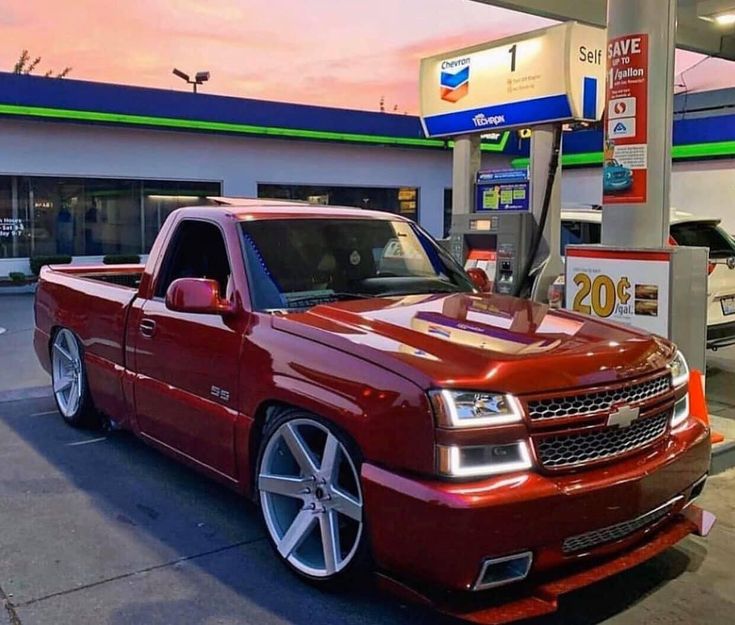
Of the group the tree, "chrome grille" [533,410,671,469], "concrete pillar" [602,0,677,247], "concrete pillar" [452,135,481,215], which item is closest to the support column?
"concrete pillar" [452,135,481,215]

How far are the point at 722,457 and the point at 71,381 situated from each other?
16.6ft

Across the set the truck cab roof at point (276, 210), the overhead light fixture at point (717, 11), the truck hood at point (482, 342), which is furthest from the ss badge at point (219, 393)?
the overhead light fixture at point (717, 11)

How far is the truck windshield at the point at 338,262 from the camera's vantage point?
4430mm

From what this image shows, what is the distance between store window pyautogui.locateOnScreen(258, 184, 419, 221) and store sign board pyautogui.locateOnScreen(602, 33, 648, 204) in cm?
1683

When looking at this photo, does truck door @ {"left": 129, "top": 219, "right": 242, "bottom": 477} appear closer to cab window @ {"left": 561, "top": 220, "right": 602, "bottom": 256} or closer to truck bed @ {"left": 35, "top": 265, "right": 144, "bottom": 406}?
truck bed @ {"left": 35, "top": 265, "right": 144, "bottom": 406}

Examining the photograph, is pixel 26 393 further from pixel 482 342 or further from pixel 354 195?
pixel 354 195

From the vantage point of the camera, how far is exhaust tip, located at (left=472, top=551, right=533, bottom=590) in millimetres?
3049

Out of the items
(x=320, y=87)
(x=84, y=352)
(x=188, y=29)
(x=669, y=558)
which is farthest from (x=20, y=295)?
(x=320, y=87)

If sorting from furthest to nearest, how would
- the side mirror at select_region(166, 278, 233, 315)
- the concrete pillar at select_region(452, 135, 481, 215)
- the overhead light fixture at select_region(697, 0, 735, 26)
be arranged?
the overhead light fixture at select_region(697, 0, 735, 26)
the concrete pillar at select_region(452, 135, 481, 215)
the side mirror at select_region(166, 278, 233, 315)

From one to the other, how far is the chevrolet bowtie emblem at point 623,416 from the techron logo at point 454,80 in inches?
235

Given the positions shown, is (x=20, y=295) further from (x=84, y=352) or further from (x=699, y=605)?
(x=699, y=605)

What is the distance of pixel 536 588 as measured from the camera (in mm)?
3225

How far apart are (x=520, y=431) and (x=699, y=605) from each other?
138 centimetres

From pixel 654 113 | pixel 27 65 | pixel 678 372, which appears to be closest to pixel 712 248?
pixel 654 113
